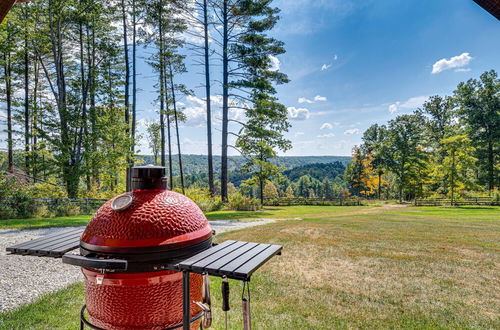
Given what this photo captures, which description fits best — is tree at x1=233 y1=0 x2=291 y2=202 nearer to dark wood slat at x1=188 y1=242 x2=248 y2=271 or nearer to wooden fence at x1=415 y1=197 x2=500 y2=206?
dark wood slat at x1=188 y1=242 x2=248 y2=271

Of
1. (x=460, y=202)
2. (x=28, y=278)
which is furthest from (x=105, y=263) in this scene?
(x=460, y=202)

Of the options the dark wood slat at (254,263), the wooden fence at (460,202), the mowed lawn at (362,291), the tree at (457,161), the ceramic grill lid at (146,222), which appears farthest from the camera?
the tree at (457,161)

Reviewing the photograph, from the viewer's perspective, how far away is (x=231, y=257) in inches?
70.4

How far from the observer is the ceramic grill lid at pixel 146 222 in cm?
176

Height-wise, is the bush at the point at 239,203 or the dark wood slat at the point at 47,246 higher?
the dark wood slat at the point at 47,246

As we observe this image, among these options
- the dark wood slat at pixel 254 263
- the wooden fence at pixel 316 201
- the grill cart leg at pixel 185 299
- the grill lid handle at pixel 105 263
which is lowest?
the wooden fence at pixel 316 201

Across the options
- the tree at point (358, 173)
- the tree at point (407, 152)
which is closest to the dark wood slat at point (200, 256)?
the tree at point (407, 152)

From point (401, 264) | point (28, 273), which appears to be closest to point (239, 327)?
point (401, 264)

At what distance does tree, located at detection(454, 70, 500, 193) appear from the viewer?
106 ft

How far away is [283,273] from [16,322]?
394 centimetres

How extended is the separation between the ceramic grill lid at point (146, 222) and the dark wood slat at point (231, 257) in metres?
0.29

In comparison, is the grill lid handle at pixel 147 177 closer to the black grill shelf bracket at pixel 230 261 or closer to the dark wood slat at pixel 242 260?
the black grill shelf bracket at pixel 230 261

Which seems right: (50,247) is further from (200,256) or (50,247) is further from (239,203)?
(239,203)

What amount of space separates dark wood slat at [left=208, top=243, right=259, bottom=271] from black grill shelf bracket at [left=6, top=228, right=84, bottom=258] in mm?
1289
